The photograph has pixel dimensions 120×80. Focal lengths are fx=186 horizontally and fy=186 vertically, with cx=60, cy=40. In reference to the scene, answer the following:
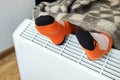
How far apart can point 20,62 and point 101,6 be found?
0.53 m

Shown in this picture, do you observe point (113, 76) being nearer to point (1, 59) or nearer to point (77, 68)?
point (77, 68)

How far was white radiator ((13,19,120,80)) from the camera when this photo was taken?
709 mm

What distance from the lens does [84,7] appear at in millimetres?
1004

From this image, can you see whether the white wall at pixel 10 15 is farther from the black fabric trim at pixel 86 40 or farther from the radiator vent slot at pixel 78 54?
the black fabric trim at pixel 86 40

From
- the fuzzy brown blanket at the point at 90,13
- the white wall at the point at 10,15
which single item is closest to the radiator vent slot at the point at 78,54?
the fuzzy brown blanket at the point at 90,13

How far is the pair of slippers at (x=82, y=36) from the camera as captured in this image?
2.25 feet

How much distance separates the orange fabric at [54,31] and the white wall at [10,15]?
639 millimetres

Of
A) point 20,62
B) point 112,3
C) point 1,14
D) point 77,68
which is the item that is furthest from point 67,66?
point 1,14

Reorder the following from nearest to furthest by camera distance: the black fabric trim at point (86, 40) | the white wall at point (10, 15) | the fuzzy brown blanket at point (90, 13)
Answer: the black fabric trim at point (86, 40), the fuzzy brown blanket at point (90, 13), the white wall at point (10, 15)

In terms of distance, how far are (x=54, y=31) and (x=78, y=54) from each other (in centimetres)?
14

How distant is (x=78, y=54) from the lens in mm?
764

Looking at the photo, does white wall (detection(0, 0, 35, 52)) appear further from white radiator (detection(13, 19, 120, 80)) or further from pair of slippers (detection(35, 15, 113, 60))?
pair of slippers (detection(35, 15, 113, 60))

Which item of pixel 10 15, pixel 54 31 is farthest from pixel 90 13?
pixel 10 15

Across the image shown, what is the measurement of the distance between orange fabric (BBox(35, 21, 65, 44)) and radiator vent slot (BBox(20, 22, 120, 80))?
32 mm
